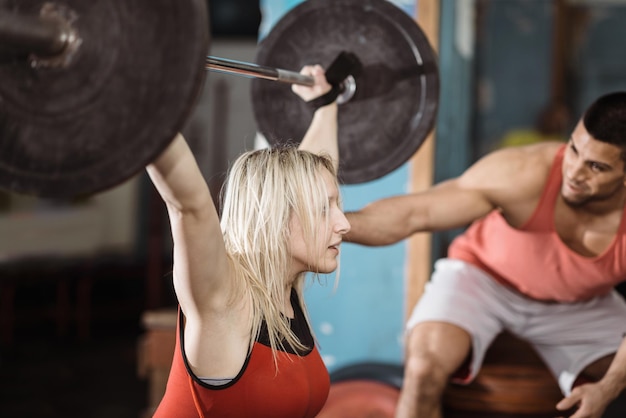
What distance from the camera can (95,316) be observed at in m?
6.57

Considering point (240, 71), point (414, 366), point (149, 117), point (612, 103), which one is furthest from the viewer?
point (414, 366)

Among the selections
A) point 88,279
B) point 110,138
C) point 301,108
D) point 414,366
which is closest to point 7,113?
point 110,138

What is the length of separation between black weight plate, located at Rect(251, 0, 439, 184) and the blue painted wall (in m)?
0.97

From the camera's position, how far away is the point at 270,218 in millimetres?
1456

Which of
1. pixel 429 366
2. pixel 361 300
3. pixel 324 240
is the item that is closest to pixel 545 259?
pixel 429 366

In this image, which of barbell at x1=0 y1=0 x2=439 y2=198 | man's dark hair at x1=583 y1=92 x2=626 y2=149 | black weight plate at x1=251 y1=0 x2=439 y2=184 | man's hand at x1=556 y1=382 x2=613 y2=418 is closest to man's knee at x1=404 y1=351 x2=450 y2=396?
man's hand at x1=556 y1=382 x2=613 y2=418

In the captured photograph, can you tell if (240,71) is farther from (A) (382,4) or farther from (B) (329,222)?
(A) (382,4)

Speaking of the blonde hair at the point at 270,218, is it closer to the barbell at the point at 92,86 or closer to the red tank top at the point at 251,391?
the red tank top at the point at 251,391

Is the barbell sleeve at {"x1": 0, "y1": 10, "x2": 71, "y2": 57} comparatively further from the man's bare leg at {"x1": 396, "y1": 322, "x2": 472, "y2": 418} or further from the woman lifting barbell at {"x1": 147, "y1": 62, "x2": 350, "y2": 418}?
the man's bare leg at {"x1": 396, "y1": 322, "x2": 472, "y2": 418}

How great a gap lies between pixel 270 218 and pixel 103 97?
411mm

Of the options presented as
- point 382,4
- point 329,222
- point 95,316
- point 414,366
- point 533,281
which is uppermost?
point 382,4

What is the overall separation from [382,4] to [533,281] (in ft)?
3.12

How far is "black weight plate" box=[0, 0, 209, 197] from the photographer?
113 centimetres

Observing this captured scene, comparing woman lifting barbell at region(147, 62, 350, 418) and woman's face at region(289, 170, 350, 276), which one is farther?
woman's face at region(289, 170, 350, 276)
